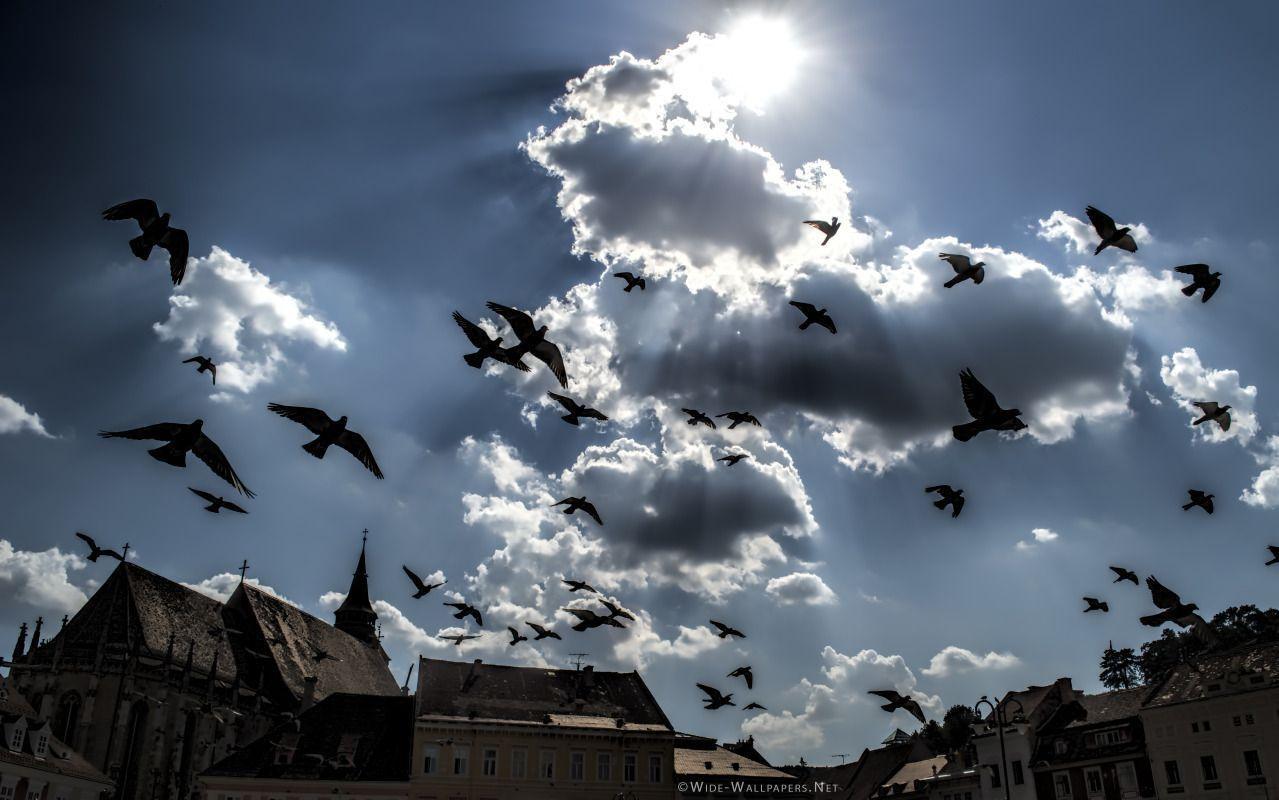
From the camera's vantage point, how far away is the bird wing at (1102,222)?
21.5 metres

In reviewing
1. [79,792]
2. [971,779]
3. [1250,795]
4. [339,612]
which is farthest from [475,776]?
[339,612]

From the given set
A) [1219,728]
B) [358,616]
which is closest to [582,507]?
[1219,728]

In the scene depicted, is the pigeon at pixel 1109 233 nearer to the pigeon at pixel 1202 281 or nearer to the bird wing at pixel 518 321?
the pigeon at pixel 1202 281

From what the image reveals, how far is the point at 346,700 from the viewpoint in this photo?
194 feet

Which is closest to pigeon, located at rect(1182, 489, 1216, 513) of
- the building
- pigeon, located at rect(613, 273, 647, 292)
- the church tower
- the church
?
pigeon, located at rect(613, 273, 647, 292)

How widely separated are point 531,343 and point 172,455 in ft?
23.6

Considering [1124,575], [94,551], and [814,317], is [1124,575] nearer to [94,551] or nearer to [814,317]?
[814,317]

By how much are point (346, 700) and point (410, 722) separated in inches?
168

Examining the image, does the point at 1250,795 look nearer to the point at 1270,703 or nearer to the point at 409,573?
the point at 1270,703

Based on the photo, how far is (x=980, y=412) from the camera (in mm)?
20672

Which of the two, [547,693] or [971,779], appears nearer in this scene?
[547,693]

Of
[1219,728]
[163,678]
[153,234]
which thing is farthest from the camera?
[163,678]

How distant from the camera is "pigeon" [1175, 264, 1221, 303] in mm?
22984

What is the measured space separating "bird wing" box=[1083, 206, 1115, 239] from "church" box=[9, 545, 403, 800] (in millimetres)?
53216
